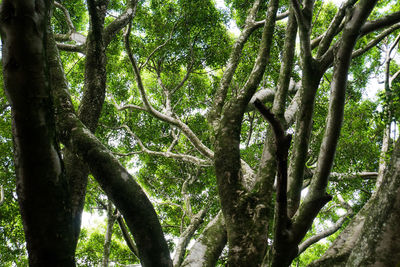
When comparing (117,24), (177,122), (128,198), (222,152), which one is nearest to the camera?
(128,198)

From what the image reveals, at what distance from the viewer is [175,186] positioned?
35.8 feet

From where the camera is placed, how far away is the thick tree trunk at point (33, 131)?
4.50 feet

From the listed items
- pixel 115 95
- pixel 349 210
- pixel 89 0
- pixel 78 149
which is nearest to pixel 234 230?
pixel 78 149

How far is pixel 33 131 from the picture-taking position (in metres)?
1.41

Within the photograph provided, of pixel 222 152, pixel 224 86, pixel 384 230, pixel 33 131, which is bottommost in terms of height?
pixel 384 230

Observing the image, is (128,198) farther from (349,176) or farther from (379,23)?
(349,176)

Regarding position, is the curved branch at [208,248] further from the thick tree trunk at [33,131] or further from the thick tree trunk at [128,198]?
the thick tree trunk at [33,131]

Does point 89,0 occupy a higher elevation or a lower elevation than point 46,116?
higher

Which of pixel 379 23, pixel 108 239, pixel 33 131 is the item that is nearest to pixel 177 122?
pixel 379 23

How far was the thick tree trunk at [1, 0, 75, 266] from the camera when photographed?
137 cm

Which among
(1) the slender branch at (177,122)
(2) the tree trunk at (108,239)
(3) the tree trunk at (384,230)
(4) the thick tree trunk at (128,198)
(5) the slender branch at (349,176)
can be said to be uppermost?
(1) the slender branch at (177,122)

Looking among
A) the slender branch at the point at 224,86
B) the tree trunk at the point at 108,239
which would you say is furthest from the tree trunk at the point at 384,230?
the tree trunk at the point at 108,239

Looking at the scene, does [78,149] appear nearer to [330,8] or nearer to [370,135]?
[370,135]

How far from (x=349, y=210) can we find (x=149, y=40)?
8.16 m
